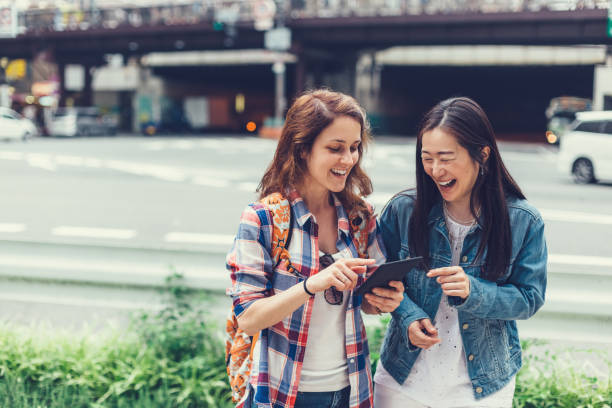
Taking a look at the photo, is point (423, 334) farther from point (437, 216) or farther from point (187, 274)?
point (187, 274)

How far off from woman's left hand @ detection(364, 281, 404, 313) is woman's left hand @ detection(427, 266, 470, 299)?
127 millimetres

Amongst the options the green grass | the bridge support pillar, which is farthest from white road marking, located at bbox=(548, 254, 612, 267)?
the bridge support pillar

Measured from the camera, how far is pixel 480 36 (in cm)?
2969

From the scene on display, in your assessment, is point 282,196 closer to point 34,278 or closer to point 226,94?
point 34,278

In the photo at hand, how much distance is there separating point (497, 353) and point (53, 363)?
236 centimetres

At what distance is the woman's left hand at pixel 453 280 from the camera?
1769 millimetres

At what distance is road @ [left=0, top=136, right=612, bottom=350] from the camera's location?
2.77m

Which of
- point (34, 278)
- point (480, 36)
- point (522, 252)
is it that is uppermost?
point (480, 36)

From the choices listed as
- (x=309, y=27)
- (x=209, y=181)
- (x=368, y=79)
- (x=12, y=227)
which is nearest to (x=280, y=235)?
(x=12, y=227)

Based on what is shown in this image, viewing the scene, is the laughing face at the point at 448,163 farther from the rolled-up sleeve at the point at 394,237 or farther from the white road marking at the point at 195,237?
the white road marking at the point at 195,237

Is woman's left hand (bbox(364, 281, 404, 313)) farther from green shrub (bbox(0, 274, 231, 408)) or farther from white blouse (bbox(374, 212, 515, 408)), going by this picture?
green shrub (bbox(0, 274, 231, 408))

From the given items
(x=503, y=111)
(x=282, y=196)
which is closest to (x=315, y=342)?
(x=282, y=196)

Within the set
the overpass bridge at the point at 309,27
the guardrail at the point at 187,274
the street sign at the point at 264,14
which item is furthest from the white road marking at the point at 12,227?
the street sign at the point at 264,14

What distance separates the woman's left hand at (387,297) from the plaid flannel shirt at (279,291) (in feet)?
0.31
